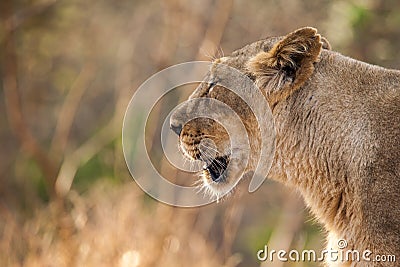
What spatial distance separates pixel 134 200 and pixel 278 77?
2.89 m

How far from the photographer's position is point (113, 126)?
895 cm

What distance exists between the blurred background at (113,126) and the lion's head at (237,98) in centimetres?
79

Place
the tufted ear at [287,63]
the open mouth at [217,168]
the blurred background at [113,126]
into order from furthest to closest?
the blurred background at [113,126]
the open mouth at [217,168]
the tufted ear at [287,63]

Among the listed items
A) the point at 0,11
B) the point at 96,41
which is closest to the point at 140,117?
the point at 0,11

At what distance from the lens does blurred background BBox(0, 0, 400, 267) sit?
6035 mm

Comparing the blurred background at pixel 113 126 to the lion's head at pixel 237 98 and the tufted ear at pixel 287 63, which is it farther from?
the tufted ear at pixel 287 63

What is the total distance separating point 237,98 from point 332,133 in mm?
542

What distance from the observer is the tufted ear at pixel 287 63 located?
371 cm

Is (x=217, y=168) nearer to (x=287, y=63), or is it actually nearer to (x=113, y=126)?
(x=287, y=63)

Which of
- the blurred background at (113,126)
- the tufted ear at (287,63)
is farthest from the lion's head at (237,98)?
the blurred background at (113,126)

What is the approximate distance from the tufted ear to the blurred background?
1.06 metres

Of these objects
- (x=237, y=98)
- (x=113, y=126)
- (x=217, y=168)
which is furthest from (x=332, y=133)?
(x=113, y=126)

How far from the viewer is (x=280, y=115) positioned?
3.84 metres

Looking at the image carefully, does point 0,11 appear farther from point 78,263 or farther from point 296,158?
point 296,158
